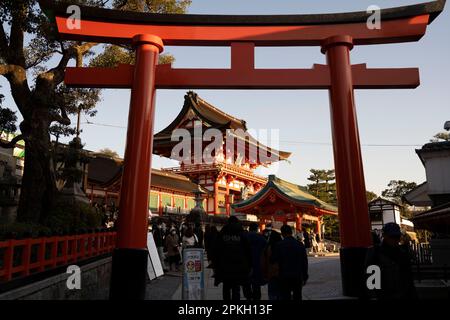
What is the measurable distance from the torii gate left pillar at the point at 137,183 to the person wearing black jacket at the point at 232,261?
1791mm

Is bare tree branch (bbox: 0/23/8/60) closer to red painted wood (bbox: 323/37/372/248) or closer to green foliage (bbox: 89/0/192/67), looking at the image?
green foliage (bbox: 89/0/192/67)

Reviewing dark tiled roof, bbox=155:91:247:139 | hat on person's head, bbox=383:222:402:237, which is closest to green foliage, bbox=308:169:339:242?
dark tiled roof, bbox=155:91:247:139

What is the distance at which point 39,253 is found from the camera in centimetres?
596

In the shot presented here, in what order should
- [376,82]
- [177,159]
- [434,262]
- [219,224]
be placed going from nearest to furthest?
[376,82], [434,262], [219,224], [177,159]

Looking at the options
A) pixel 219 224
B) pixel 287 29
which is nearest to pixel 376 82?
pixel 287 29

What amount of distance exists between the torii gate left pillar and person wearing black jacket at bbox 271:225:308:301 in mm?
2586

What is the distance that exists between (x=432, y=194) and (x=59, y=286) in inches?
468

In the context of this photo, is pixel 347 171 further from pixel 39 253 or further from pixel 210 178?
pixel 210 178

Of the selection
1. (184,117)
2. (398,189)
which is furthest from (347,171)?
(398,189)

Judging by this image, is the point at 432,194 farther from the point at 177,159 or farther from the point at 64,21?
the point at 177,159

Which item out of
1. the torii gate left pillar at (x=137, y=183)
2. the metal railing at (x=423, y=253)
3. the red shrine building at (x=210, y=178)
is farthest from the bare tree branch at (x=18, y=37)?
the red shrine building at (x=210, y=178)

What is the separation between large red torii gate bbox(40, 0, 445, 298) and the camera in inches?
268

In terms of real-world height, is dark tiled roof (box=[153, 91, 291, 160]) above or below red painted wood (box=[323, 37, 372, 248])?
above
